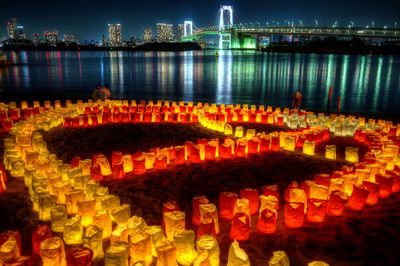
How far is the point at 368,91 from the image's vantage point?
27984 mm

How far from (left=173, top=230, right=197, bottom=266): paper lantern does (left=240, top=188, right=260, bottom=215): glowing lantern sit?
136 cm

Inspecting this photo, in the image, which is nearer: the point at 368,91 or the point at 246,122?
the point at 246,122

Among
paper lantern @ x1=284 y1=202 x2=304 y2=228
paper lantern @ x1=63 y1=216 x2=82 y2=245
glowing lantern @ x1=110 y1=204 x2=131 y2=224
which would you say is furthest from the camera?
paper lantern @ x1=284 y1=202 x2=304 y2=228

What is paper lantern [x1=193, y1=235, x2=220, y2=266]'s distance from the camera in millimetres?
3566

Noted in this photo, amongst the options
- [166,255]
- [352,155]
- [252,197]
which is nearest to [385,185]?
[352,155]

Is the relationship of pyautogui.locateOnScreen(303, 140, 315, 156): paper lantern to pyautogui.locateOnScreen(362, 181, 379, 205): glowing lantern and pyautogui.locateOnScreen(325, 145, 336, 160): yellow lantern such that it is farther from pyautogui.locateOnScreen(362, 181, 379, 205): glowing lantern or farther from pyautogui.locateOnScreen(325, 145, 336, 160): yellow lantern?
pyautogui.locateOnScreen(362, 181, 379, 205): glowing lantern

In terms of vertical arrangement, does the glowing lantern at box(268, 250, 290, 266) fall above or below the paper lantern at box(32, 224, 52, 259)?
above

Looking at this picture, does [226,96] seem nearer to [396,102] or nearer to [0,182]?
[396,102]

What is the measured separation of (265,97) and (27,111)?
702 inches

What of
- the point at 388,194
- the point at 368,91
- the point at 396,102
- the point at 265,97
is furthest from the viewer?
the point at 368,91

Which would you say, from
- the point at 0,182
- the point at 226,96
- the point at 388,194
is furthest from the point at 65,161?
the point at 226,96

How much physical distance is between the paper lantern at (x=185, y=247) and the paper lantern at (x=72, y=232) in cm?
124

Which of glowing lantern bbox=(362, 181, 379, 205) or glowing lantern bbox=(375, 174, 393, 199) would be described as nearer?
glowing lantern bbox=(362, 181, 379, 205)

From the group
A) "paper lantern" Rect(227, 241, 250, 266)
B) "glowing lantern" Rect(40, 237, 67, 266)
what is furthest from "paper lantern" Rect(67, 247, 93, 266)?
"paper lantern" Rect(227, 241, 250, 266)
